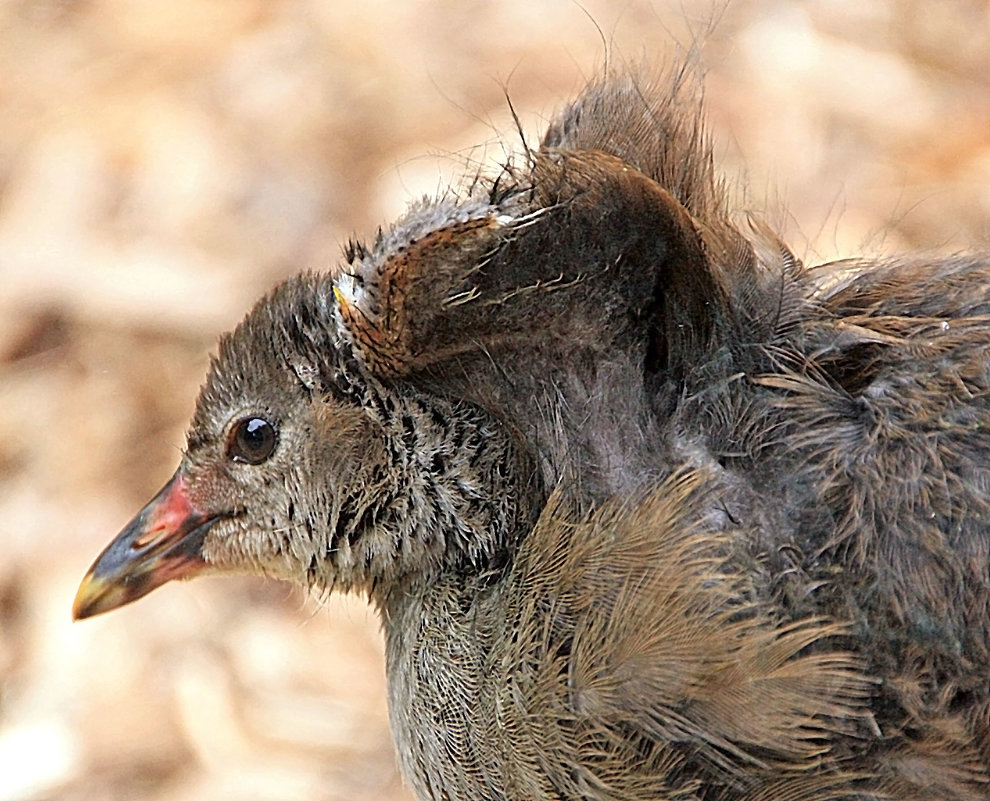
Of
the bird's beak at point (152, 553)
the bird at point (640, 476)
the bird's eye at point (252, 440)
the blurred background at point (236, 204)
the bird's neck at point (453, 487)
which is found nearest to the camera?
the bird at point (640, 476)

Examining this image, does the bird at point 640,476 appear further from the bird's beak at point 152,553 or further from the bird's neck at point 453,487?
the bird's beak at point 152,553

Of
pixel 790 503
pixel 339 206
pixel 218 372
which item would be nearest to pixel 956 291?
pixel 790 503

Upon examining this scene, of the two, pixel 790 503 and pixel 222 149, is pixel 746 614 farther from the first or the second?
pixel 222 149

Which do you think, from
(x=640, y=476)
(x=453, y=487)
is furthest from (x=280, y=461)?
(x=640, y=476)

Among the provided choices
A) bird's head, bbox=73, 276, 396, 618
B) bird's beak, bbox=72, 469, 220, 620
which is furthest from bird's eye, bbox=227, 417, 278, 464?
bird's beak, bbox=72, 469, 220, 620

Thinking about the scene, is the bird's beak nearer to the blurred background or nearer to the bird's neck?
the bird's neck

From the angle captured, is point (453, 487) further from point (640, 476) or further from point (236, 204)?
point (236, 204)

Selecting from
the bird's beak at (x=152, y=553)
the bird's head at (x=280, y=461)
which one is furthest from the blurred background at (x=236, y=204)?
the bird's head at (x=280, y=461)
